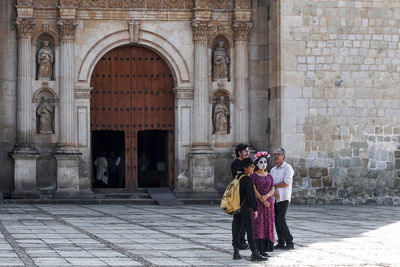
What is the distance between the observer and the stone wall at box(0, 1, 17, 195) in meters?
23.1

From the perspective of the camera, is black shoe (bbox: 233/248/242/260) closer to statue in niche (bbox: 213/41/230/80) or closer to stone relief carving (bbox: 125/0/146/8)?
statue in niche (bbox: 213/41/230/80)

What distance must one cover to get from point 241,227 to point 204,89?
40.3 ft

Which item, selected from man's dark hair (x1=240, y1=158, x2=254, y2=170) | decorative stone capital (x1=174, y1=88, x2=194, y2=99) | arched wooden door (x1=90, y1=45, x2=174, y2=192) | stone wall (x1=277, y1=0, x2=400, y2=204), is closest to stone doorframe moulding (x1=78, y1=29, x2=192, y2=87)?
decorative stone capital (x1=174, y1=88, x2=194, y2=99)

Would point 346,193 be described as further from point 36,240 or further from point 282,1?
point 36,240

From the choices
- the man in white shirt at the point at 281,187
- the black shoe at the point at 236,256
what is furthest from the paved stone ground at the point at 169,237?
the man in white shirt at the point at 281,187

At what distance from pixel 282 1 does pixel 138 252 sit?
12.3 metres

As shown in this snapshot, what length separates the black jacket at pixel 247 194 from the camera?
11586mm

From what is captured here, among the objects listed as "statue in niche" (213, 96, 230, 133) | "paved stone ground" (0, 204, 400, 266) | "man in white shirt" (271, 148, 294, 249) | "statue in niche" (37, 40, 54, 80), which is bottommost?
"paved stone ground" (0, 204, 400, 266)

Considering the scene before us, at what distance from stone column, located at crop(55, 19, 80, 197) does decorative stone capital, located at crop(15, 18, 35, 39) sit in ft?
2.49

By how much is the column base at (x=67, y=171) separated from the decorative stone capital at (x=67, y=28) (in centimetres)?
306

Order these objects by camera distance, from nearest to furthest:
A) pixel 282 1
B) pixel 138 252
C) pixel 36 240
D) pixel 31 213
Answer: pixel 138 252 → pixel 36 240 → pixel 31 213 → pixel 282 1

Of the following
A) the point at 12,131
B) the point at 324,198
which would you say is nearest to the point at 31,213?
the point at 12,131

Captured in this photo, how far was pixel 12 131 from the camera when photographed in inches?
915

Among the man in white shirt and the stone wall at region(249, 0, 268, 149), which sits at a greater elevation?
the stone wall at region(249, 0, 268, 149)
